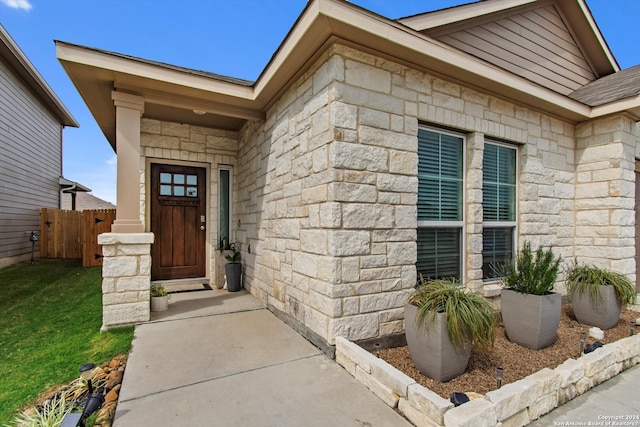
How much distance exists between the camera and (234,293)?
15.5 feet

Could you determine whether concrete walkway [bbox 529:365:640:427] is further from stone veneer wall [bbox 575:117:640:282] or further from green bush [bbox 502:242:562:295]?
stone veneer wall [bbox 575:117:640:282]

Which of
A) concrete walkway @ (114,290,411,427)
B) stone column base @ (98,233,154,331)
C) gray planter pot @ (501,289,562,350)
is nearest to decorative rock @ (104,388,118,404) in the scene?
concrete walkway @ (114,290,411,427)

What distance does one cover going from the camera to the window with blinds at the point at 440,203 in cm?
316

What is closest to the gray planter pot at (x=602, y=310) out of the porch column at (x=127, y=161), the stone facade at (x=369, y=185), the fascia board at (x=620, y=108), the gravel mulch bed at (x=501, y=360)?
the gravel mulch bed at (x=501, y=360)

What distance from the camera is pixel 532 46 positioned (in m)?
4.62

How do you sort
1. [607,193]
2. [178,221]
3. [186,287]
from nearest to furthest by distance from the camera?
[607,193] → [186,287] → [178,221]

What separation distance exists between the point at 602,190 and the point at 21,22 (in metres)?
12.7

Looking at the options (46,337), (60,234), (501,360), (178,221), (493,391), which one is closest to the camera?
(493,391)

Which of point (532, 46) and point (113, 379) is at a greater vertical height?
point (532, 46)

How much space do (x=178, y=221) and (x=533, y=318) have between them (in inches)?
199

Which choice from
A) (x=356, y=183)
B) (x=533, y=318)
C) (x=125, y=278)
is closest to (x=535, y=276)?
(x=533, y=318)

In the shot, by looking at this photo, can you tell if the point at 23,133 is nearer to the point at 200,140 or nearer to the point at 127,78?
the point at 200,140

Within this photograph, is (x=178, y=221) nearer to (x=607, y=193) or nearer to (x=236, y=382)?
(x=236, y=382)

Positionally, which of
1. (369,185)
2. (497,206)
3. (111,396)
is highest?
(369,185)
